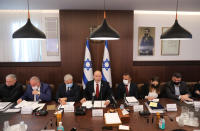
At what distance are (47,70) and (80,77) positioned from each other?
2.92ft

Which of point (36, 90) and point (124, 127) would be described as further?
point (36, 90)

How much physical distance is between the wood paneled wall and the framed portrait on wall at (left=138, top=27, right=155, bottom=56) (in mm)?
371

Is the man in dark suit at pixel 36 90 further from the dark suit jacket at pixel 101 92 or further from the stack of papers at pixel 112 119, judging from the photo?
the stack of papers at pixel 112 119

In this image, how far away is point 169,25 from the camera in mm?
4039

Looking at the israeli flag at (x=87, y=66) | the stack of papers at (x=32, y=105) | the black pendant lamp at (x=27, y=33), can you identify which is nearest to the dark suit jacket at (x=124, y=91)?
the israeli flag at (x=87, y=66)

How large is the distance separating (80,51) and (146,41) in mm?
1858

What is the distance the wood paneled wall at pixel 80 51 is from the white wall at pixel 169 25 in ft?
1.10

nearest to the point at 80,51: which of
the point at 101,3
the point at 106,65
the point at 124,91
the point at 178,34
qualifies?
the point at 106,65

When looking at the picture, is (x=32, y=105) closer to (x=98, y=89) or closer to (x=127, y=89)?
(x=98, y=89)

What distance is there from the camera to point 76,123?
1.71 meters

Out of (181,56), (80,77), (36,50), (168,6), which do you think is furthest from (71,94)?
(181,56)

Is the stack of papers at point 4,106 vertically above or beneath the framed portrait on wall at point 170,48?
beneath

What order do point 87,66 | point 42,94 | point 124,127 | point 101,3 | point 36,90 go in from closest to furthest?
point 124,127, point 42,94, point 36,90, point 101,3, point 87,66

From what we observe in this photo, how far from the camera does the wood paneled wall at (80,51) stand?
366 cm
